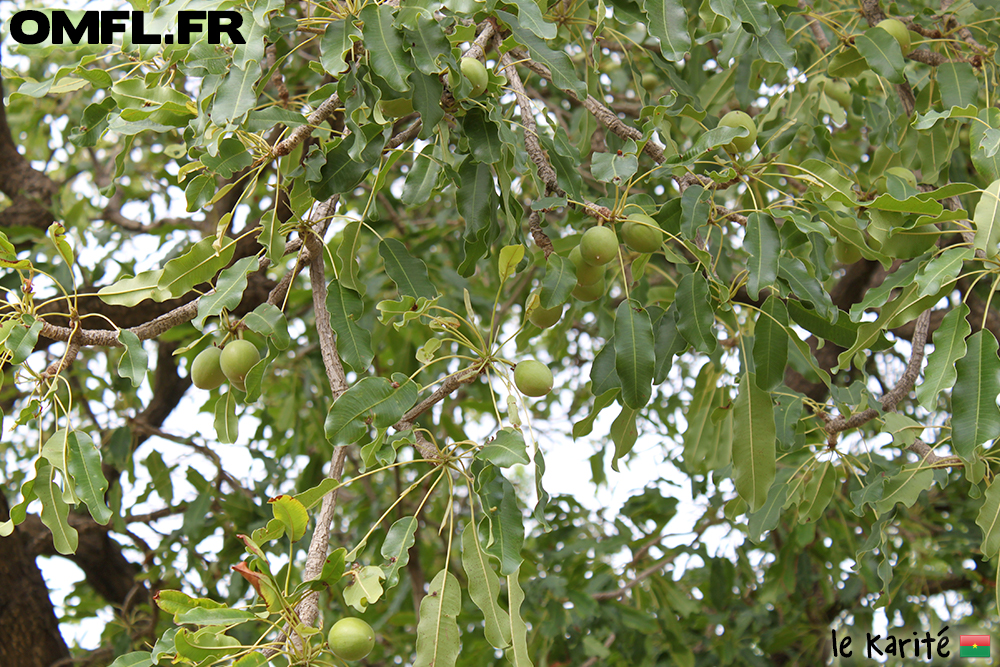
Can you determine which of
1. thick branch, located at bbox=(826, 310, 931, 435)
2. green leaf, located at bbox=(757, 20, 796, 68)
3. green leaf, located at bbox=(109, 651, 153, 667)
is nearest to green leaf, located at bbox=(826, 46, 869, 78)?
green leaf, located at bbox=(757, 20, 796, 68)

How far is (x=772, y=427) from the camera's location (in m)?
1.43

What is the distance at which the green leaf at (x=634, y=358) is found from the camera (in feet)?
4.26

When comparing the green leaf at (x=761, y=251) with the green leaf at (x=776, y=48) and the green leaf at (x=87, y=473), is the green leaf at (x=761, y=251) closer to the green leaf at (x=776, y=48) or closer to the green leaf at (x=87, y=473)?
the green leaf at (x=776, y=48)

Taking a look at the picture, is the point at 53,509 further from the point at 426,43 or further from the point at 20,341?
the point at 426,43

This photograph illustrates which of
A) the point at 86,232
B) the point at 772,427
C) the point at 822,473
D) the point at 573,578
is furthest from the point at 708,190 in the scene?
the point at 86,232

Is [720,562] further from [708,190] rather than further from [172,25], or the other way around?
[172,25]

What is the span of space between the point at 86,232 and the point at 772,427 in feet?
7.84

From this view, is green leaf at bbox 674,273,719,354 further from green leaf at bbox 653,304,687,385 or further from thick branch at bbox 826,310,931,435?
thick branch at bbox 826,310,931,435

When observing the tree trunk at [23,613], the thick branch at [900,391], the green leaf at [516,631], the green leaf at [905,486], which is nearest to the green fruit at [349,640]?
the green leaf at [516,631]

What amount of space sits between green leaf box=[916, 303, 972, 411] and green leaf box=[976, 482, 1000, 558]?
0.32 meters

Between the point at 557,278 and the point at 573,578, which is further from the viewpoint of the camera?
the point at 573,578

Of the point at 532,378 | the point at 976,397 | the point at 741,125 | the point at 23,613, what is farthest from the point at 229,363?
the point at 23,613

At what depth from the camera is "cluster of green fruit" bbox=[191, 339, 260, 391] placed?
4.12ft

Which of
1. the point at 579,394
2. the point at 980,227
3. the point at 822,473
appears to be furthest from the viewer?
the point at 579,394
